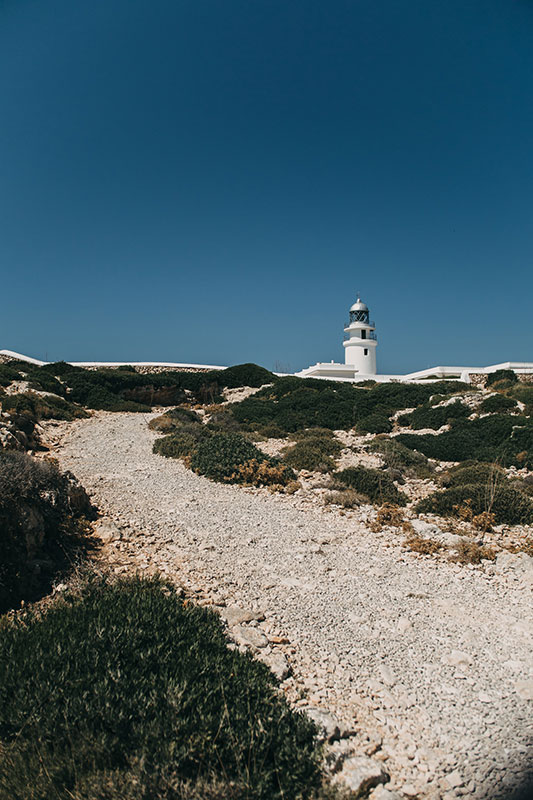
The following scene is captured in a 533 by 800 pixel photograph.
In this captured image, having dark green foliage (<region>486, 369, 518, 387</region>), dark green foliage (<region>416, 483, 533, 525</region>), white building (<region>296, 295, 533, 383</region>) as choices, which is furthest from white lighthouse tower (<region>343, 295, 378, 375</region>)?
dark green foliage (<region>416, 483, 533, 525</region>)

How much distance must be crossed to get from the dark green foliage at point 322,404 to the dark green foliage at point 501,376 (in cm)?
603

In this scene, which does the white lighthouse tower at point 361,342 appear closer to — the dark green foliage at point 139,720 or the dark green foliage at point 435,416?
the dark green foliage at point 435,416

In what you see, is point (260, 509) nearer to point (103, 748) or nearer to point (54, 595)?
point (54, 595)

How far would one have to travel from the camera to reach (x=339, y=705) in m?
3.89

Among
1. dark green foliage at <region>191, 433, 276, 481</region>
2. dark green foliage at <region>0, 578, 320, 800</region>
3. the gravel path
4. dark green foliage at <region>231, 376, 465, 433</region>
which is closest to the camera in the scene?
A: dark green foliage at <region>0, 578, 320, 800</region>

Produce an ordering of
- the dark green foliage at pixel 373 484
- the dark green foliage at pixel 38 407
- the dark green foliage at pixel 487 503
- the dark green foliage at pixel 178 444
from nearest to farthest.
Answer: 1. the dark green foliage at pixel 487 503
2. the dark green foliage at pixel 373 484
3. the dark green foliage at pixel 178 444
4. the dark green foliage at pixel 38 407

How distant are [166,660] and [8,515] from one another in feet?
10.7

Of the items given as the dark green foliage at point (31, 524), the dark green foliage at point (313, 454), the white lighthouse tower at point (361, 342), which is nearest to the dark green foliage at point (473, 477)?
the dark green foliage at point (313, 454)

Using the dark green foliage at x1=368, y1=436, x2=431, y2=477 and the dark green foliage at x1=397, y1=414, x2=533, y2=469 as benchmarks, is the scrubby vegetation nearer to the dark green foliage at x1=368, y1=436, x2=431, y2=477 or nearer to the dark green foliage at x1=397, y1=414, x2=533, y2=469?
the dark green foliage at x1=368, y1=436, x2=431, y2=477

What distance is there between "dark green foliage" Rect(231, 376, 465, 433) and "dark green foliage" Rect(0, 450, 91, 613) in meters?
12.5

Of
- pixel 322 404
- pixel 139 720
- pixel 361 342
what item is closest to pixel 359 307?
pixel 361 342

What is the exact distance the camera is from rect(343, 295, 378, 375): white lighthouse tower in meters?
46.6

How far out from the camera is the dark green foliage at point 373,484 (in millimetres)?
10266

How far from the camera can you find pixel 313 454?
44.2 ft
